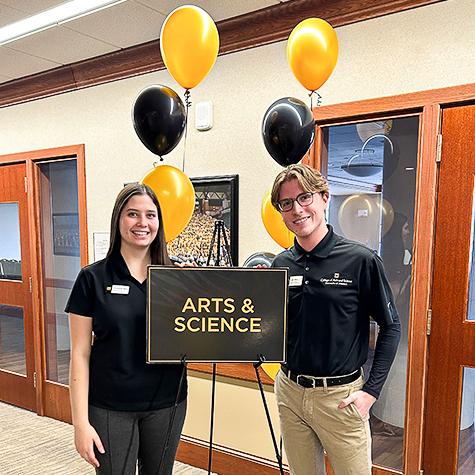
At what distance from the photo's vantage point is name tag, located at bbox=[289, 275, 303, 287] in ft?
4.85

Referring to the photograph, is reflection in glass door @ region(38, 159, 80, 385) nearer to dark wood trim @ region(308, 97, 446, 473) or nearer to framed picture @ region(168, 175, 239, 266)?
framed picture @ region(168, 175, 239, 266)

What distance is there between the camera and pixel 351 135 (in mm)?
2256

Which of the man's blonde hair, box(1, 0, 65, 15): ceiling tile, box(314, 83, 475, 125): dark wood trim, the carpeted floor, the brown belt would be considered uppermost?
box(1, 0, 65, 15): ceiling tile

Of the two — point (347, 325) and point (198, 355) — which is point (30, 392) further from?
point (347, 325)

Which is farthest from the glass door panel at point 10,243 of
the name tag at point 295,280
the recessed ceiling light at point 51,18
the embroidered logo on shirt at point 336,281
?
the embroidered logo on shirt at point 336,281

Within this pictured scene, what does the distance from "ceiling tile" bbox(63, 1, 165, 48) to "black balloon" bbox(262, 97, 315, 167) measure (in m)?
0.96

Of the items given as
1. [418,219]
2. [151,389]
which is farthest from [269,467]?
[418,219]

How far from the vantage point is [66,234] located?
344 centimetres

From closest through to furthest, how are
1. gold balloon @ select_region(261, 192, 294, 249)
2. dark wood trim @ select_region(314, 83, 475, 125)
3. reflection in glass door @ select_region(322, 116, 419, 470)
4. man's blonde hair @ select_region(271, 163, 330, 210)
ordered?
1. man's blonde hair @ select_region(271, 163, 330, 210)
2. dark wood trim @ select_region(314, 83, 475, 125)
3. gold balloon @ select_region(261, 192, 294, 249)
4. reflection in glass door @ select_region(322, 116, 419, 470)

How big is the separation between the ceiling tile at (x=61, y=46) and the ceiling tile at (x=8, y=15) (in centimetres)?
15

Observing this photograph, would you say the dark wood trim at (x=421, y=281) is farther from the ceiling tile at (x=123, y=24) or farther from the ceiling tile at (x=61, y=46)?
the ceiling tile at (x=61, y=46)

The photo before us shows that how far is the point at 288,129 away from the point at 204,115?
3.21ft

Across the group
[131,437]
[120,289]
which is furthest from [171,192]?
[131,437]

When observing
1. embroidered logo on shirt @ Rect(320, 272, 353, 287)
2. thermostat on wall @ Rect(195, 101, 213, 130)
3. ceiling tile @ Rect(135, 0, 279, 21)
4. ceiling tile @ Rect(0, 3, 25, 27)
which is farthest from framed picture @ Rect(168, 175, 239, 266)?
ceiling tile @ Rect(0, 3, 25, 27)
